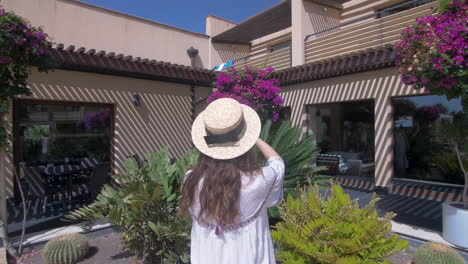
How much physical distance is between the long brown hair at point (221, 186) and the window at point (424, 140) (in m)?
6.73

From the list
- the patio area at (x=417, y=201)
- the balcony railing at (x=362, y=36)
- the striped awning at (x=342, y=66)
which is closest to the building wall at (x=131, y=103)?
the balcony railing at (x=362, y=36)

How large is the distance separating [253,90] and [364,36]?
13.1ft

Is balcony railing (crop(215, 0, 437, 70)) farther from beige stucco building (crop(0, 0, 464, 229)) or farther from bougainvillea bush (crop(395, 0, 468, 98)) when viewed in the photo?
bougainvillea bush (crop(395, 0, 468, 98))

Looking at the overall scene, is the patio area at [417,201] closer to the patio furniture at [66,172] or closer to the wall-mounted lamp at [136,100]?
the wall-mounted lamp at [136,100]

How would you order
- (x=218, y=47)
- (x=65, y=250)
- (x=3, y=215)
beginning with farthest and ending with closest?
1. (x=218, y=47)
2. (x=3, y=215)
3. (x=65, y=250)

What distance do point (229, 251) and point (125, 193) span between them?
173 centimetres

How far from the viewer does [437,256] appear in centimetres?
307

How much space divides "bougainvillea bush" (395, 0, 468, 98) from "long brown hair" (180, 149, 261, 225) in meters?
3.53

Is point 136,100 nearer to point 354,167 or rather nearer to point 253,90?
point 253,90

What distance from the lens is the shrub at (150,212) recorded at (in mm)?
2820

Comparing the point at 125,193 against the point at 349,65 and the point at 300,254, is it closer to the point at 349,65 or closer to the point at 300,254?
the point at 300,254

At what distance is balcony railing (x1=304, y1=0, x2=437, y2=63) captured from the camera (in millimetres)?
7165

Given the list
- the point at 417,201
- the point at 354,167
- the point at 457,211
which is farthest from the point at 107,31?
the point at 457,211

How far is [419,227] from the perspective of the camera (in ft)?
16.6
